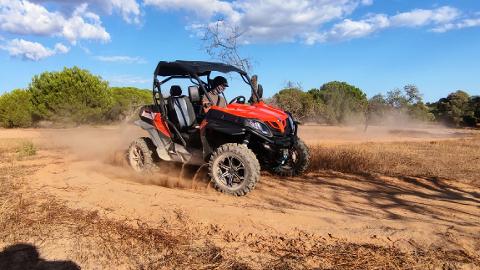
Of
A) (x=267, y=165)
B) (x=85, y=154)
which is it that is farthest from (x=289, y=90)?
(x=267, y=165)

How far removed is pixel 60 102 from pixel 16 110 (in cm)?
320

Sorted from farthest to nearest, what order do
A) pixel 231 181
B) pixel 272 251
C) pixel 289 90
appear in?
pixel 289 90 < pixel 231 181 < pixel 272 251

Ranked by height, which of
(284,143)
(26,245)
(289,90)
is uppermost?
(289,90)

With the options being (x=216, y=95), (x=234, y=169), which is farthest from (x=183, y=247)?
(x=216, y=95)

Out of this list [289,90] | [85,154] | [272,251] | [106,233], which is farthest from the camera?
[289,90]

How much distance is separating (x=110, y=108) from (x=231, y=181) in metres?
27.0

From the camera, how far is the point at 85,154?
12367 millimetres

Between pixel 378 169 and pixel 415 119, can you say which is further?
pixel 415 119

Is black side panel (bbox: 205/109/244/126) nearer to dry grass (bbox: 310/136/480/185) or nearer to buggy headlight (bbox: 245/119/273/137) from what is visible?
buggy headlight (bbox: 245/119/273/137)

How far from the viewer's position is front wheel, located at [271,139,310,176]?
28.5 ft

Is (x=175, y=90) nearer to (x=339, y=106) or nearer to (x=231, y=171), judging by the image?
(x=231, y=171)

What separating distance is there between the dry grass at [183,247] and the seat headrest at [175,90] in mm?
3696

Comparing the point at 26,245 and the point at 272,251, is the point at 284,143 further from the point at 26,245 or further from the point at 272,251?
the point at 26,245

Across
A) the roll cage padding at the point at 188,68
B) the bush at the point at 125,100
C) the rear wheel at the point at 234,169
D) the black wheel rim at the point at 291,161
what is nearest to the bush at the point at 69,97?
the bush at the point at 125,100
